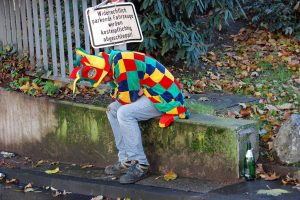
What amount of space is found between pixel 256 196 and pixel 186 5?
10.4 ft

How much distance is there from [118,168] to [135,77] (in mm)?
1097

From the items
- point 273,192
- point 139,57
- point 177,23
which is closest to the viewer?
point 273,192

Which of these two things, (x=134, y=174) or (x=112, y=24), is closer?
(x=134, y=174)

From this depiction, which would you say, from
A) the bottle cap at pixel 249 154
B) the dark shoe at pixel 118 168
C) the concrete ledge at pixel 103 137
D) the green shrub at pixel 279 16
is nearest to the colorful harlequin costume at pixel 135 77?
the concrete ledge at pixel 103 137

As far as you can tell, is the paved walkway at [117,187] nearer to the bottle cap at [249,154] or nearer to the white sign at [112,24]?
the bottle cap at [249,154]

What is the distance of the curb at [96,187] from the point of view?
5.74m

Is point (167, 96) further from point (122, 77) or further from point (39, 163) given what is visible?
point (39, 163)

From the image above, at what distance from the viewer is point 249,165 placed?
566 cm

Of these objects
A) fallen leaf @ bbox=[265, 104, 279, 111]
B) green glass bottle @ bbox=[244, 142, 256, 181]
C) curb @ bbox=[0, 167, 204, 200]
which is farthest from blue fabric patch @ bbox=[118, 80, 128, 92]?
fallen leaf @ bbox=[265, 104, 279, 111]

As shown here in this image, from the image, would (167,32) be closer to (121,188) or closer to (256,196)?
(121,188)

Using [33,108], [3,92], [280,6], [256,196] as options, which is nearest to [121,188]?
[256,196]

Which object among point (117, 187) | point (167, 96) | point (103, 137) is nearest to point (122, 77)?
point (167, 96)

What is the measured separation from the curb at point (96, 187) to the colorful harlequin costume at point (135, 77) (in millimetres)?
680

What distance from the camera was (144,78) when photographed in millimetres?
5941
